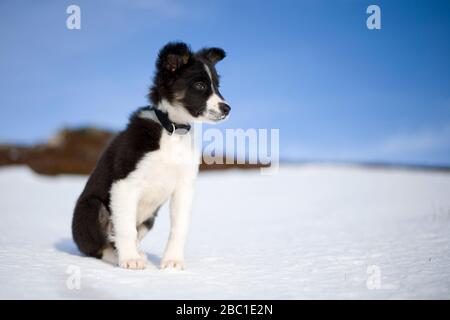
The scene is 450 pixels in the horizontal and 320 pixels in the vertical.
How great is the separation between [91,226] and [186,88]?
5.63 feet

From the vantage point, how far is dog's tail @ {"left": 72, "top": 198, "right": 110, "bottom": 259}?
507 centimetres

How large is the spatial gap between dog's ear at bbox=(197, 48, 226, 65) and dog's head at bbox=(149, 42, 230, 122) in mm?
508

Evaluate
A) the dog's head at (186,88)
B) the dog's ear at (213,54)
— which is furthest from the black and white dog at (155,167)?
the dog's ear at (213,54)

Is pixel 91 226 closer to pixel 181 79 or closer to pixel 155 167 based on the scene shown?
pixel 155 167

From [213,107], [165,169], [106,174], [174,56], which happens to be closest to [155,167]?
[165,169]

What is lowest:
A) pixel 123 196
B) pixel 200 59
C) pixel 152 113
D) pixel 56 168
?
pixel 56 168

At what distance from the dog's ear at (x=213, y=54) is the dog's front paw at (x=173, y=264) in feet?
7.56

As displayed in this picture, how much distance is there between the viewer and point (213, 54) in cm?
587

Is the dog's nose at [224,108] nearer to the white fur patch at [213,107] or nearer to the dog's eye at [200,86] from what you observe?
the white fur patch at [213,107]
